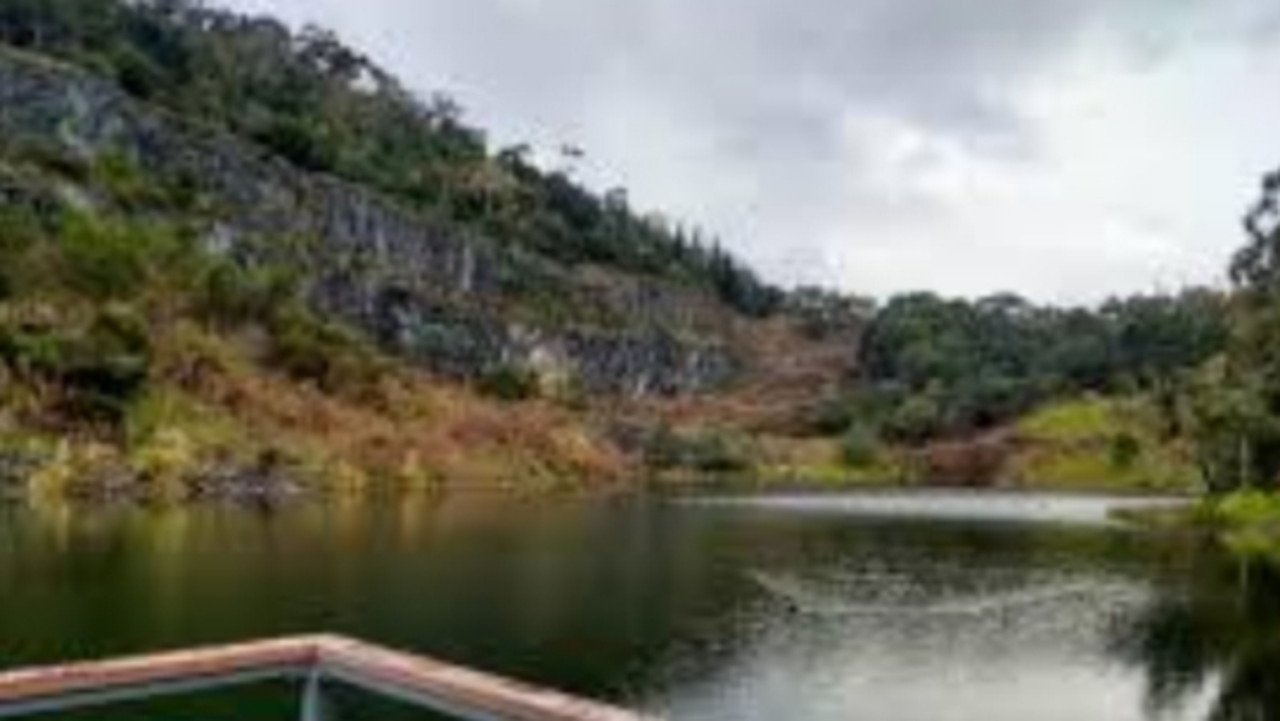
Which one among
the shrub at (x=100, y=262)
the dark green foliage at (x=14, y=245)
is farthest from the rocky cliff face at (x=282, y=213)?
the shrub at (x=100, y=262)

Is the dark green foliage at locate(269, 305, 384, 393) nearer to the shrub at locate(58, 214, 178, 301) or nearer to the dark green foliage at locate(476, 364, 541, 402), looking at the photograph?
the shrub at locate(58, 214, 178, 301)

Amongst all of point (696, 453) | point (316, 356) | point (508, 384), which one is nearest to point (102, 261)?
point (316, 356)

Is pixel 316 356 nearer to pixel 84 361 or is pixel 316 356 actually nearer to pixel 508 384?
pixel 84 361

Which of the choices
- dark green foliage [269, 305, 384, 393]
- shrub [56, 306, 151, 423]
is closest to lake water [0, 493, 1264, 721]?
shrub [56, 306, 151, 423]

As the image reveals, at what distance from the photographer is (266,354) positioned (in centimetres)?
14388

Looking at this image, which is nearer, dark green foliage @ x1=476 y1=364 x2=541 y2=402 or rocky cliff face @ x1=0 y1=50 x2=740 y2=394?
rocky cliff face @ x1=0 y1=50 x2=740 y2=394

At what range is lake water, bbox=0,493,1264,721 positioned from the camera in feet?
154

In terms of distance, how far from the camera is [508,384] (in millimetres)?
181500

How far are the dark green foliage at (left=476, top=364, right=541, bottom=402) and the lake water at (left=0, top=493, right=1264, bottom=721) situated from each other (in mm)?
77311

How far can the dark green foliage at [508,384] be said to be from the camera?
17988cm

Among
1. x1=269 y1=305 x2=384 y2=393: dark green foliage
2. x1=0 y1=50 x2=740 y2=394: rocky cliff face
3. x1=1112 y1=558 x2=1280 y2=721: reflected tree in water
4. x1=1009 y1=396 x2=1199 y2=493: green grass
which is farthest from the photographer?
x1=1009 y1=396 x2=1199 y2=493: green grass

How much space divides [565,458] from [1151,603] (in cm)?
9490

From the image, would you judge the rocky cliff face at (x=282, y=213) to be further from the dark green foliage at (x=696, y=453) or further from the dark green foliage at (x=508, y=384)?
the dark green foliage at (x=696, y=453)

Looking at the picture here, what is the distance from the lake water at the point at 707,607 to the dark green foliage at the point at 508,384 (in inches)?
3044
